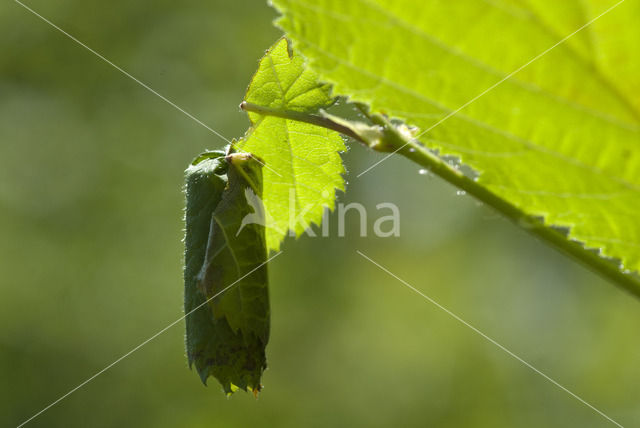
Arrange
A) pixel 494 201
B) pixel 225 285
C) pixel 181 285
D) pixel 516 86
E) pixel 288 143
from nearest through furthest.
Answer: pixel 516 86 < pixel 494 201 < pixel 225 285 < pixel 288 143 < pixel 181 285

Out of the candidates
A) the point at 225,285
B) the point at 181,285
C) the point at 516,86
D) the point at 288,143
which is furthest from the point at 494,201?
the point at 181,285

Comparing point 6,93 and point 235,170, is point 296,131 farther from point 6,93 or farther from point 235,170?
point 6,93

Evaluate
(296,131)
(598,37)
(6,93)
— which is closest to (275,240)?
(296,131)

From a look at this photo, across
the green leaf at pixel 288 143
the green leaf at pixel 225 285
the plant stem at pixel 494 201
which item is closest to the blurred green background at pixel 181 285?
the green leaf at pixel 288 143

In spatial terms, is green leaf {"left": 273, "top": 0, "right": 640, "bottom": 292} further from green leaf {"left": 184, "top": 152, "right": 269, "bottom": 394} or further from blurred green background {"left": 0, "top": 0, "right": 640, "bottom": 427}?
blurred green background {"left": 0, "top": 0, "right": 640, "bottom": 427}

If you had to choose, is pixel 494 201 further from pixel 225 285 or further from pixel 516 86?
pixel 225 285

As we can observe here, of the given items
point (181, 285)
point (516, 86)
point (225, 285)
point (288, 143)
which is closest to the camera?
point (516, 86)

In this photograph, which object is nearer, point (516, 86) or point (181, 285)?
point (516, 86)
